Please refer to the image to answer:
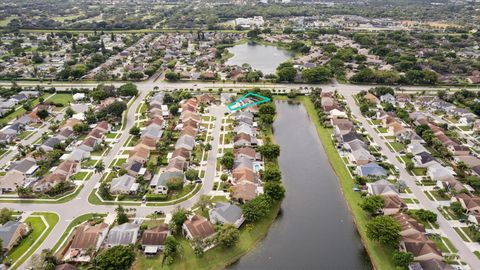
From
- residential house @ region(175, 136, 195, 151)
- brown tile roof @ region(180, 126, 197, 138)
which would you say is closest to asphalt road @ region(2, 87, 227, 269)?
residential house @ region(175, 136, 195, 151)

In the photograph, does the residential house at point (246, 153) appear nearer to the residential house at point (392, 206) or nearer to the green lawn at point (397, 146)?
the residential house at point (392, 206)

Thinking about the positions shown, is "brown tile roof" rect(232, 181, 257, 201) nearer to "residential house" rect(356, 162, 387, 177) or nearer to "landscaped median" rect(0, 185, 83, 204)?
"residential house" rect(356, 162, 387, 177)

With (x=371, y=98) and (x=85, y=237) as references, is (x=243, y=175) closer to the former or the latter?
(x=85, y=237)

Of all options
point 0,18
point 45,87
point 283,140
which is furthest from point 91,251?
point 0,18

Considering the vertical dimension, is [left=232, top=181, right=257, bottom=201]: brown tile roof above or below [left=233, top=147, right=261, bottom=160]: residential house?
below

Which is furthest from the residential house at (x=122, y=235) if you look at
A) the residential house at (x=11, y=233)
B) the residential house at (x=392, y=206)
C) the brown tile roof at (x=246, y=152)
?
the residential house at (x=392, y=206)

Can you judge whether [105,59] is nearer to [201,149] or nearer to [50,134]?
[50,134]
